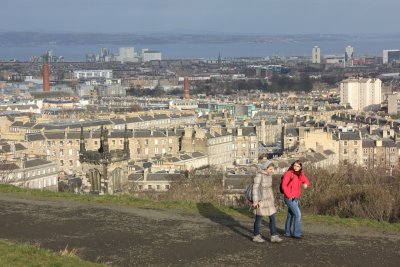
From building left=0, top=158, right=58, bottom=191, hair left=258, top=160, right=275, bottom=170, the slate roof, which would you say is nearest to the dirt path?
hair left=258, top=160, right=275, bottom=170

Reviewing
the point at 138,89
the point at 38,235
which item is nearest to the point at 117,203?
the point at 38,235

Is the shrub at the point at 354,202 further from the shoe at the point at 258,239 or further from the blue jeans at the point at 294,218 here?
the shoe at the point at 258,239

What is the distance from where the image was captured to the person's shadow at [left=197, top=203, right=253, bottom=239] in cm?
925

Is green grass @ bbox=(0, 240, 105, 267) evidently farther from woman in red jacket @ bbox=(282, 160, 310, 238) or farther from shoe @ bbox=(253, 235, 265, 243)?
woman in red jacket @ bbox=(282, 160, 310, 238)

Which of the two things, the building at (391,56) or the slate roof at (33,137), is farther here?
the building at (391,56)

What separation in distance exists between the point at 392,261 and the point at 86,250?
3057 millimetres

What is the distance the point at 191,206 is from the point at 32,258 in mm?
3538

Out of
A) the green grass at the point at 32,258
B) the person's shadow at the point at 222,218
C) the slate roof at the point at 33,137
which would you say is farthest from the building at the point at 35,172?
the green grass at the point at 32,258

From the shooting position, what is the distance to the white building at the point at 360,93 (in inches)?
3156

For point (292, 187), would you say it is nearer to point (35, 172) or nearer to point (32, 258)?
point (32, 258)

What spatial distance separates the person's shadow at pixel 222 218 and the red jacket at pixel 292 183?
2.09 feet

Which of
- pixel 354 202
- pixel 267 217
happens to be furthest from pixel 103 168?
pixel 267 217

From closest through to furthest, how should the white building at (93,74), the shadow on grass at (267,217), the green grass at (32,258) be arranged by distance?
1. the green grass at (32,258)
2. the shadow on grass at (267,217)
3. the white building at (93,74)

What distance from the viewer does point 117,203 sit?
449 inches
